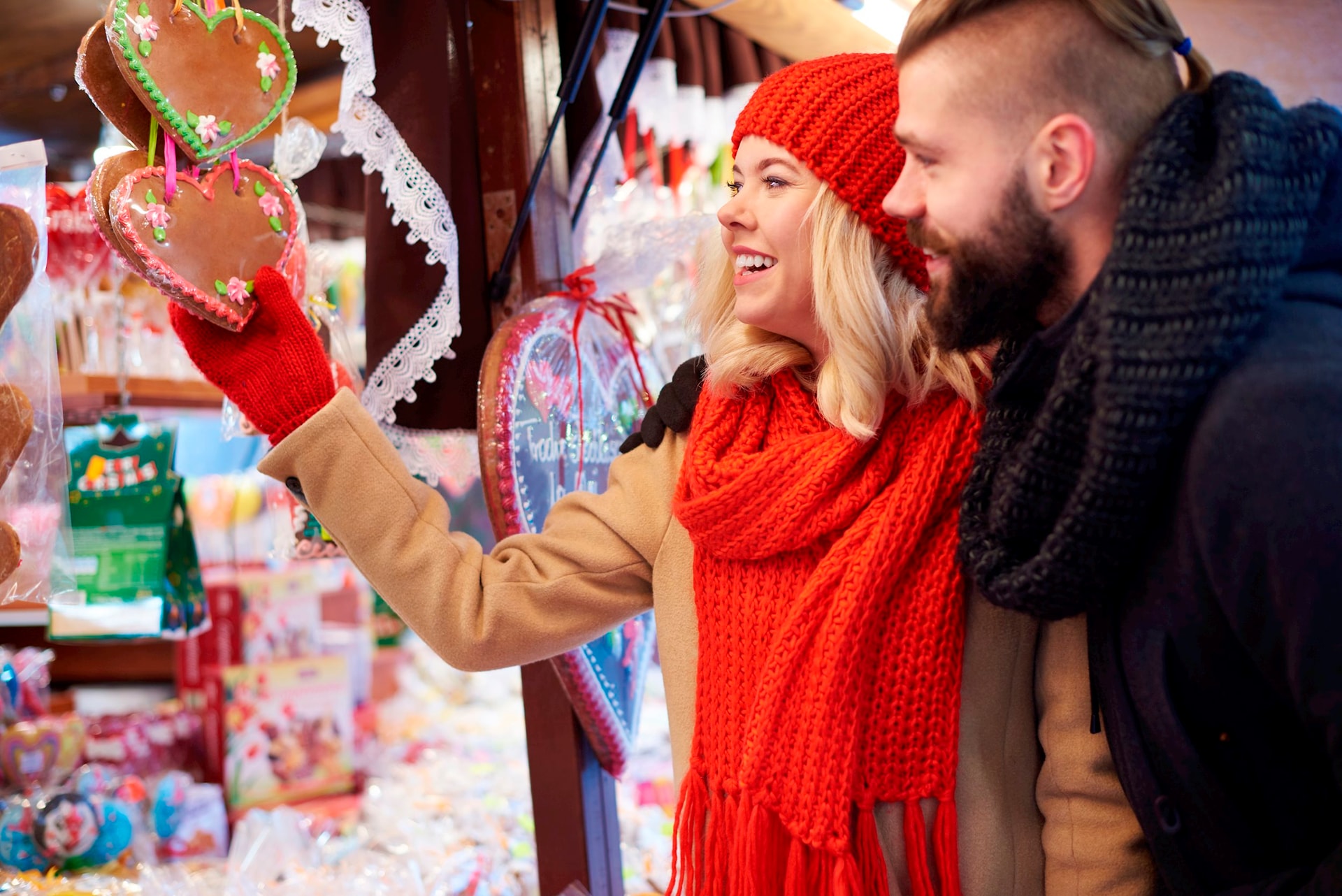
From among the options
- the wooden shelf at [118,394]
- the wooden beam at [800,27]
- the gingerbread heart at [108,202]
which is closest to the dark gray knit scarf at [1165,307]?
the gingerbread heart at [108,202]

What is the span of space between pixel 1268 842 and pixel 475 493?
2.21 m

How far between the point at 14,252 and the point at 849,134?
93 centimetres

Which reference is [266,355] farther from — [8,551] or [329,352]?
[329,352]

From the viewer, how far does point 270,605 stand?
85.3 inches

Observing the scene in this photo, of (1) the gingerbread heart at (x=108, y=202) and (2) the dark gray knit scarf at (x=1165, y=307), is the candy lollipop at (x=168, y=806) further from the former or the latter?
(2) the dark gray knit scarf at (x=1165, y=307)

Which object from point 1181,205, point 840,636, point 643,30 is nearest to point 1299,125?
point 1181,205

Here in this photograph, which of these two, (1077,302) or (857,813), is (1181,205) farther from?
(857,813)

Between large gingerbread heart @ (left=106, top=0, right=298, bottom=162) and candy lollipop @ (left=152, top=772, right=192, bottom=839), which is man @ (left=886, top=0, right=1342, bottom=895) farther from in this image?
candy lollipop @ (left=152, top=772, right=192, bottom=839)

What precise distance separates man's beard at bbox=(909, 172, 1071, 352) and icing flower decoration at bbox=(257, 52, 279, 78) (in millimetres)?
720

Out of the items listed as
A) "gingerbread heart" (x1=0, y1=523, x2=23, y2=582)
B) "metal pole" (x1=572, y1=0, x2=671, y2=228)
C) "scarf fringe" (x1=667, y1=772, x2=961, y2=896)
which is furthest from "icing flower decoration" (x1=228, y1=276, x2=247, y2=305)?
"scarf fringe" (x1=667, y1=772, x2=961, y2=896)

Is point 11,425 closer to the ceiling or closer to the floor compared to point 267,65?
closer to the floor

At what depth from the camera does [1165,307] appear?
846mm

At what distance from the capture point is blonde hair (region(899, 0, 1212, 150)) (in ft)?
3.04

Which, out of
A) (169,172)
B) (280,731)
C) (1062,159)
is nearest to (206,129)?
(169,172)
